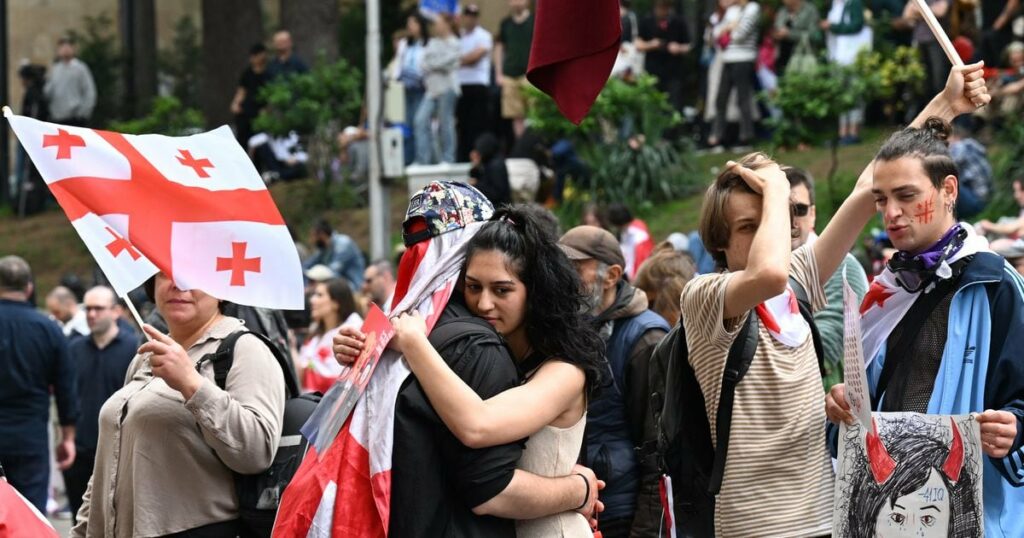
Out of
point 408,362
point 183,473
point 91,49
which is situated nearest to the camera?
point 408,362

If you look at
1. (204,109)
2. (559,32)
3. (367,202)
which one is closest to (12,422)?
(559,32)

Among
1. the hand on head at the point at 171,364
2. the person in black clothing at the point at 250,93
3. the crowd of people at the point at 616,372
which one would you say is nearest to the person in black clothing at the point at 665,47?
the person in black clothing at the point at 250,93

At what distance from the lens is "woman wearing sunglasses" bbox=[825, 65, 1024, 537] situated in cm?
417

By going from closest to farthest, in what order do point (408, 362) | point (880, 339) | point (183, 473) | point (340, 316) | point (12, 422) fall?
point (408, 362)
point (880, 339)
point (183, 473)
point (12, 422)
point (340, 316)

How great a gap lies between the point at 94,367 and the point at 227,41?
15.4 meters

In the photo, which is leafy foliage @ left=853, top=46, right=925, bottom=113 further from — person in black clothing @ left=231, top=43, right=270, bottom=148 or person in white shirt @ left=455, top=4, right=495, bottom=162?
person in black clothing @ left=231, top=43, right=270, bottom=148

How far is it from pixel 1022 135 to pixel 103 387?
9.46m

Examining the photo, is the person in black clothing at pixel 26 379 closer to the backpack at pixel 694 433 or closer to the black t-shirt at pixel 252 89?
the backpack at pixel 694 433

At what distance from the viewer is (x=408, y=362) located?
410cm

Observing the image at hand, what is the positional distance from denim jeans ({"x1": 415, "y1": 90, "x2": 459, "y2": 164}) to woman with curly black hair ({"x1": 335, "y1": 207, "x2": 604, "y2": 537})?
46.1ft

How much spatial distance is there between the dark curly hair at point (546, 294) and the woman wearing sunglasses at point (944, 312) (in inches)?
28.3

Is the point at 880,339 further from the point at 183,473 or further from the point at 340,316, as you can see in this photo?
the point at 340,316

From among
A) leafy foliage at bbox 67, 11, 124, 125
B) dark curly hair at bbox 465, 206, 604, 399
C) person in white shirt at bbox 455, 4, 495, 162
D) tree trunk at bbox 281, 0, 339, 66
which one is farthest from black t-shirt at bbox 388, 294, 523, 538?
leafy foliage at bbox 67, 11, 124, 125

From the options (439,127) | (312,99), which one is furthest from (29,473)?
(312,99)
